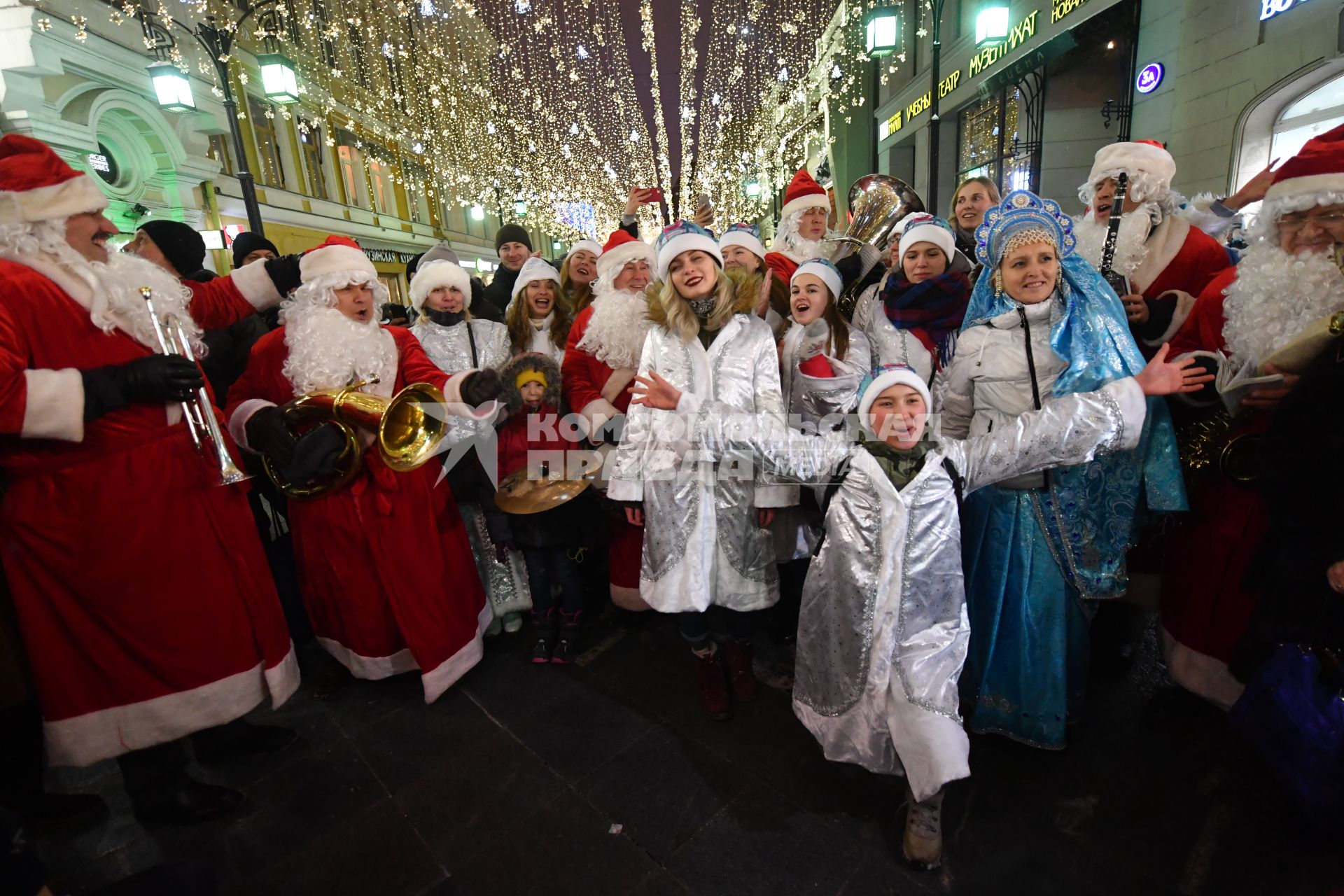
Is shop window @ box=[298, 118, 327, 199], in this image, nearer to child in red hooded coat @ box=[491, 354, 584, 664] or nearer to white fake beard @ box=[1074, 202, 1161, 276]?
child in red hooded coat @ box=[491, 354, 584, 664]

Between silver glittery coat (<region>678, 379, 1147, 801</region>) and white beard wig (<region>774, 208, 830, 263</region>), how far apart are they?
2478mm

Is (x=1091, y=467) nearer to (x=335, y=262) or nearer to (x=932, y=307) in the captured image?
(x=932, y=307)

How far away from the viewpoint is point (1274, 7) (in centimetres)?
655

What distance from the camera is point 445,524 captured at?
10.3 feet

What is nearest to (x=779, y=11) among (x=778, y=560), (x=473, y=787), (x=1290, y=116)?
(x=1290, y=116)

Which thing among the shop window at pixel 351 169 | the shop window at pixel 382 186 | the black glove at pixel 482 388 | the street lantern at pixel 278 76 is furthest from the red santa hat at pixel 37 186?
the shop window at pixel 382 186

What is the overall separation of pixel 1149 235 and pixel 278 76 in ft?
36.4

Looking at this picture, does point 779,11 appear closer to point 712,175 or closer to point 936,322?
point 936,322

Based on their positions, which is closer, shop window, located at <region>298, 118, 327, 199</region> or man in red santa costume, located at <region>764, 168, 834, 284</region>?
man in red santa costume, located at <region>764, 168, 834, 284</region>

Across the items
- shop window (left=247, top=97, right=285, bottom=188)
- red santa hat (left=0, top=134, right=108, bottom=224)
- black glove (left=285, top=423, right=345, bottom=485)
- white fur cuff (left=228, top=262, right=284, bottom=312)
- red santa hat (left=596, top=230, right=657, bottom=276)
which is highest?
shop window (left=247, top=97, right=285, bottom=188)

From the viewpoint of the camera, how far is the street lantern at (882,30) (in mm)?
8695

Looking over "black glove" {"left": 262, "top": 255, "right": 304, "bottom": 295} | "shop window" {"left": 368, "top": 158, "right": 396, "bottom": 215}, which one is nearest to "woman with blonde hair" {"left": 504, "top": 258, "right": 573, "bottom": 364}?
"black glove" {"left": 262, "top": 255, "right": 304, "bottom": 295}

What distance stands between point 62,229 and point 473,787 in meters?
2.68

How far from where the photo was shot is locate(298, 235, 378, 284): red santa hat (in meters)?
2.96
